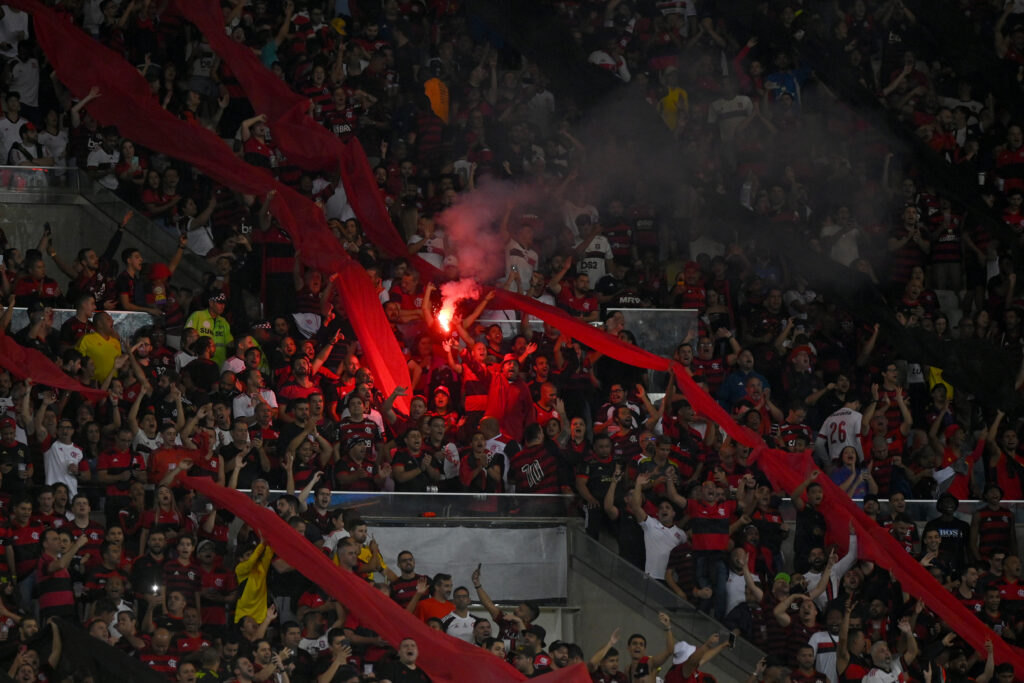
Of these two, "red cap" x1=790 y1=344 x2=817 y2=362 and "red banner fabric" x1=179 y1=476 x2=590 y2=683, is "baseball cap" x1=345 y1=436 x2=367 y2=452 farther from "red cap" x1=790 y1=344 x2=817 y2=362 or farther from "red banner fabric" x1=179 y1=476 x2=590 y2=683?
"red cap" x1=790 y1=344 x2=817 y2=362

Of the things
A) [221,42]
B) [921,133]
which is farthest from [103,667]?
[921,133]

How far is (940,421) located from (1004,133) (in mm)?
4613

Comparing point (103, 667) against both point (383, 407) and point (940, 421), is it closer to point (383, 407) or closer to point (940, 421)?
point (383, 407)

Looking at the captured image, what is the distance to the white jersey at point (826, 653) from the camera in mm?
15125

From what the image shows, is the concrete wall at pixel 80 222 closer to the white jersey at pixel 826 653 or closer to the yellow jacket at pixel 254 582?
the yellow jacket at pixel 254 582

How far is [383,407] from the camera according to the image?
16.6m

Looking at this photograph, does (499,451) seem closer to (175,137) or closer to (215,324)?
(215,324)

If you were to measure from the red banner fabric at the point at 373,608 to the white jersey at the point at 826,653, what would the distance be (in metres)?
2.17

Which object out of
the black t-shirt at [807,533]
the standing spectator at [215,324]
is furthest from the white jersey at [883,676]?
the standing spectator at [215,324]

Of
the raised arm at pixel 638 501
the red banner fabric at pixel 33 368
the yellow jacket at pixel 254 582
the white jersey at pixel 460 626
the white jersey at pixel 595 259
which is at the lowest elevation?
the white jersey at pixel 460 626

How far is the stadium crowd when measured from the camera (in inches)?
582

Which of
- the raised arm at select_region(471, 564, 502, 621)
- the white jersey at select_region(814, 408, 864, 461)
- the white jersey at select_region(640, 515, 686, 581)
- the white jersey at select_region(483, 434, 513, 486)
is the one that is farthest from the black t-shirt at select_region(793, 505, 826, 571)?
the raised arm at select_region(471, 564, 502, 621)

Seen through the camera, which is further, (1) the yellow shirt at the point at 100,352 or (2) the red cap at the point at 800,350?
(2) the red cap at the point at 800,350

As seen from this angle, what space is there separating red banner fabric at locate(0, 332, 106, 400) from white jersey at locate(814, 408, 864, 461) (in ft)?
20.5
